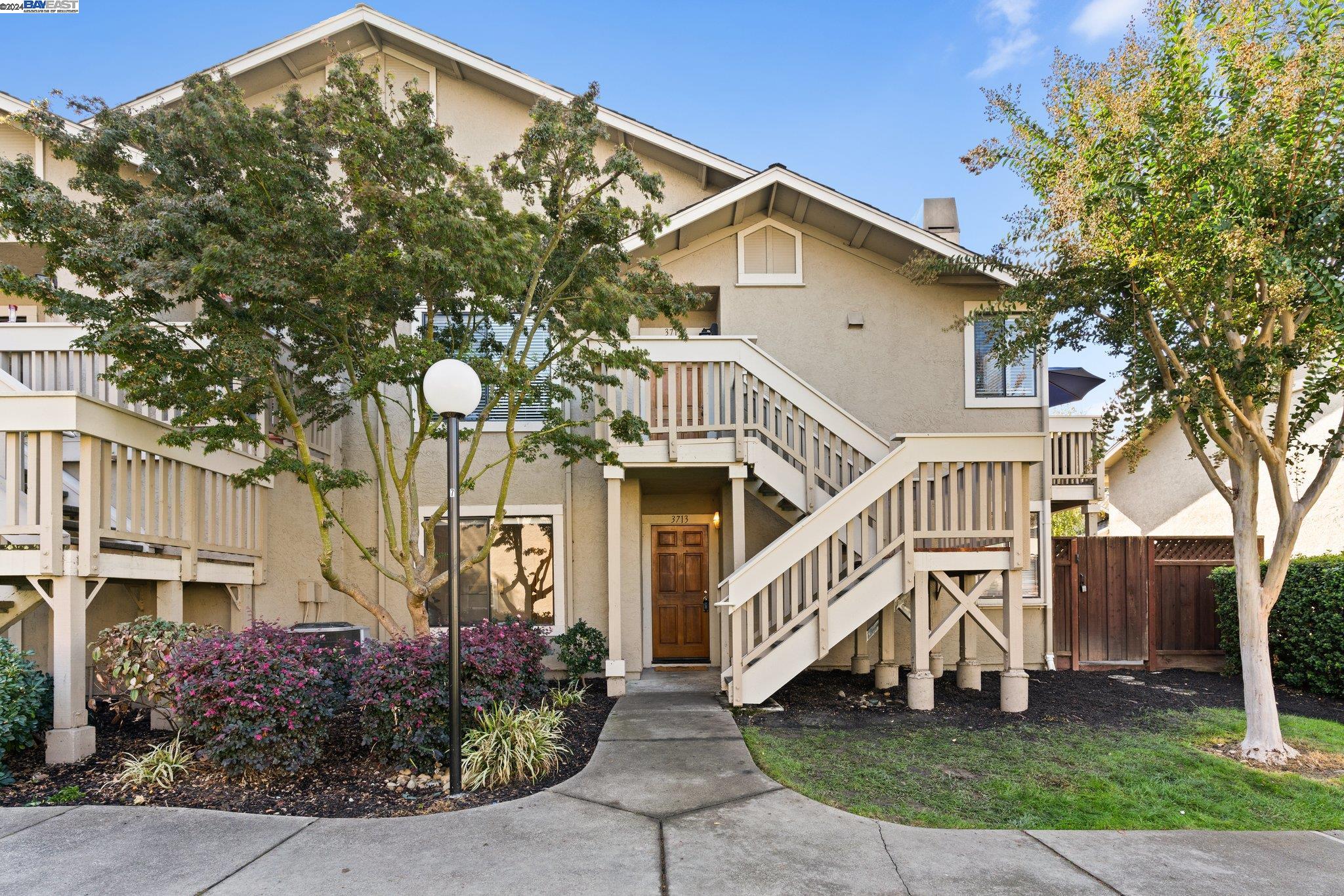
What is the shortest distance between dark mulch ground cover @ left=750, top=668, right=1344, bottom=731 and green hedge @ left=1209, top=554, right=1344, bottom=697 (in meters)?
0.23

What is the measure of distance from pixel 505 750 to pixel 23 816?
296 cm

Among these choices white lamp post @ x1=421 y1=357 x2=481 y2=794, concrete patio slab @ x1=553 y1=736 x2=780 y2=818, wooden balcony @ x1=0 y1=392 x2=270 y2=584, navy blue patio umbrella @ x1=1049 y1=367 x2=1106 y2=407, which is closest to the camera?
concrete patio slab @ x1=553 y1=736 x2=780 y2=818

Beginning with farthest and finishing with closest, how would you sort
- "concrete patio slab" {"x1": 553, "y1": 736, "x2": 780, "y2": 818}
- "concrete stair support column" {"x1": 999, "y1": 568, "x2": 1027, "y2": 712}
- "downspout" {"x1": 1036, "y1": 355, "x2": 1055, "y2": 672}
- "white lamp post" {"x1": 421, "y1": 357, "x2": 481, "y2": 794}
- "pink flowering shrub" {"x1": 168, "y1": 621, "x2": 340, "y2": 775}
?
"downspout" {"x1": 1036, "y1": 355, "x2": 1055, "y2": 672}, "concrete stair support column" {"x1": 999, "y1": 568, "x2": 1027, "y2": 712}, "pink flowering shrub" {"x1": 168, "y1": 621, "x2": 340, "y2": 775}, "white lamp post" {"x1": 421, "y1": 357, "x2": 481, "y2": 794}, "concrete patio slab" {"x1": 553, "y1": 736, "x2": 780, "y2": 818}

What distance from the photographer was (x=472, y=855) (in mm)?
4121

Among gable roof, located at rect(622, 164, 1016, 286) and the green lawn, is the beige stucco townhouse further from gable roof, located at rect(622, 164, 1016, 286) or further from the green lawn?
the green lawn

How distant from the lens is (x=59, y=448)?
231 inches

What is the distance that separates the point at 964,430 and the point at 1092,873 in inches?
273

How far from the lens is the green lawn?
4.79m

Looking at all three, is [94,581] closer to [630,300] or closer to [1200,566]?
[630,300]

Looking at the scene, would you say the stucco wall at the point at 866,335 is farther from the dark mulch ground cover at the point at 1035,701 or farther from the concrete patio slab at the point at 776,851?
the concrete patio slab at the point at 776,851

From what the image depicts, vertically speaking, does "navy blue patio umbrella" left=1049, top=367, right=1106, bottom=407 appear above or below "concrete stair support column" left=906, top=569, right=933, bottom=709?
Answer: above

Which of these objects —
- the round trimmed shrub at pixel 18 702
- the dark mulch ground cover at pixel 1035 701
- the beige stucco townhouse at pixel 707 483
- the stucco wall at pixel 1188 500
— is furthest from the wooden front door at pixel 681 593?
the stucco wall at pixel 1188 500

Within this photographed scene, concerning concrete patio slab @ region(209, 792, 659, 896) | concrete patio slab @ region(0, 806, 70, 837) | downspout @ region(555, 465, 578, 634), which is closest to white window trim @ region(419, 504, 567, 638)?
downspout @ region(555, 465, 578, 634)

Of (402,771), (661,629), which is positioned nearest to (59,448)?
(402,771)
